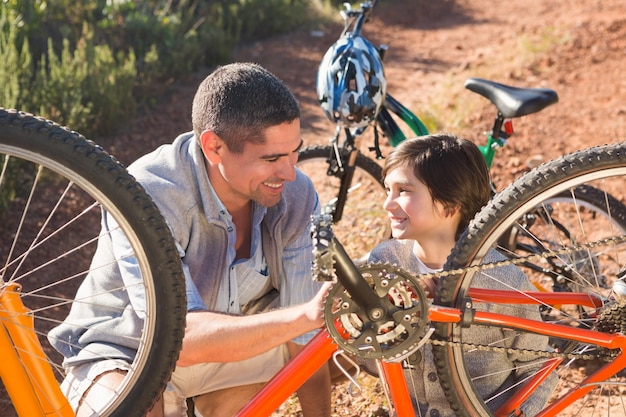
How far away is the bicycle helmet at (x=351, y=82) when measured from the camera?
3.52 m

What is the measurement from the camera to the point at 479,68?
290 inches

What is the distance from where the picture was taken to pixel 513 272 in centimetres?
246

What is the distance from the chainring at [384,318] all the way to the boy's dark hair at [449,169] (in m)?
0.50

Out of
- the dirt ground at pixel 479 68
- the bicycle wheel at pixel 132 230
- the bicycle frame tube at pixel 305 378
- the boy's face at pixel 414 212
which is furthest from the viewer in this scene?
the dirt ground at pixel 479 68

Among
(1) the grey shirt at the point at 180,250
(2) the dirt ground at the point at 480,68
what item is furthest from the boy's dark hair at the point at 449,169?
(2) the dirt ground at the point at 480,68

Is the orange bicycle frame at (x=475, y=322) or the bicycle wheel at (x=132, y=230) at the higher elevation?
the bicycle wheel at (x=132, y=230)

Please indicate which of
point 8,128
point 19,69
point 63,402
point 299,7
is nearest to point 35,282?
point 19,69

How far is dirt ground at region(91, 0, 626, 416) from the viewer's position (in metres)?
5.81

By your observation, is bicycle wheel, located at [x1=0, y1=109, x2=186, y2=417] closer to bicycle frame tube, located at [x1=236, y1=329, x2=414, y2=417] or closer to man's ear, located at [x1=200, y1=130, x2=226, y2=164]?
bicycle frame tube, located at [x1=236, y1=329, x2=414, y2=417]

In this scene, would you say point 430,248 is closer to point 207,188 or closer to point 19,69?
point 207,188

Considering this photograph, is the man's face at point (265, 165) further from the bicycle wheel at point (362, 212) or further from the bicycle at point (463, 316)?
the bicycle wheel at point (362, 212)

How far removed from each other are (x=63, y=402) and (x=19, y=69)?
3618mm

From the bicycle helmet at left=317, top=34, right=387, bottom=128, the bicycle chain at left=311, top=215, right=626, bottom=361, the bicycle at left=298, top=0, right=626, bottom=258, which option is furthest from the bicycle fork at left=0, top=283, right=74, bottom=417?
the bicycle helmet at left=317, top=34, right=387, bottom=128

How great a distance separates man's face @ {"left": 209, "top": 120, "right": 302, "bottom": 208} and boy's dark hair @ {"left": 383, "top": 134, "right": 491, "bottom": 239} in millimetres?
301
